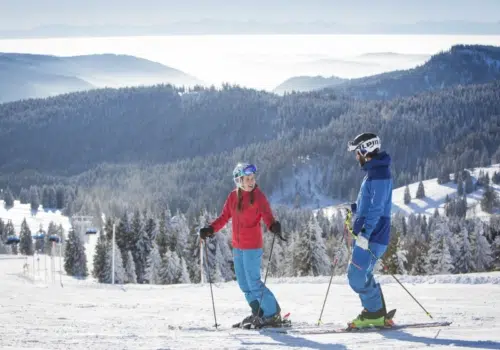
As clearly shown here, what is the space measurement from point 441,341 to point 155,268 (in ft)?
158

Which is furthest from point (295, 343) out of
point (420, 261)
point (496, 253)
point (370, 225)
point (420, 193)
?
point (420, 193)

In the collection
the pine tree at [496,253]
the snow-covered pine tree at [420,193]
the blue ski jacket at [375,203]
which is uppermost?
the blue ski jacket at [375,203]

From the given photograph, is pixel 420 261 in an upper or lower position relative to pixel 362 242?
lower

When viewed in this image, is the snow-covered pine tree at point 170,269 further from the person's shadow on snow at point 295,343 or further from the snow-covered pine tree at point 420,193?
the snow-covered pine tree at point 420,193

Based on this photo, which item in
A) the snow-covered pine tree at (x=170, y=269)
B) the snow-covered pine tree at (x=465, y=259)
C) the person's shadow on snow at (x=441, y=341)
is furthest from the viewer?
the snow-covered pine tree at (x=465, y=259)

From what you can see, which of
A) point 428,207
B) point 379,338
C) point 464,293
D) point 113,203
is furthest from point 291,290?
point 113,203

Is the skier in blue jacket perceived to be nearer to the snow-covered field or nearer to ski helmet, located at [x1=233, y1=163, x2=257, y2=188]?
Result: the snow-covered field

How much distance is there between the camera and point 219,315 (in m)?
11.4

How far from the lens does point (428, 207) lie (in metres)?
180

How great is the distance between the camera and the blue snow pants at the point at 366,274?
871cm

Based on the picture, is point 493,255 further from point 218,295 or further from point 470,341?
point 470,341

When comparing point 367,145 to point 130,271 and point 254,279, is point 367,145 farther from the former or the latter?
point 130,271

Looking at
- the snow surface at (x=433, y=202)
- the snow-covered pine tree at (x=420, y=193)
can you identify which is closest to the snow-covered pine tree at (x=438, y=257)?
the snow surface at (x=433, y=202)

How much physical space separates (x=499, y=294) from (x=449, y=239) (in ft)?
161
